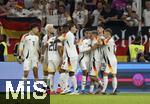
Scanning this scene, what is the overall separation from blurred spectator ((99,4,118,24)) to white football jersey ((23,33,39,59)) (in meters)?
4.13

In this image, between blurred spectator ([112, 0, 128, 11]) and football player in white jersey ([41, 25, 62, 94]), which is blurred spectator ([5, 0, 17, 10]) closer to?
blurred spectator ([112, 0, 128, 11])

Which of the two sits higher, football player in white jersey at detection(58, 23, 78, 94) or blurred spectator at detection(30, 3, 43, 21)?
blurred spectator at detection(30, 3, 43, 21)

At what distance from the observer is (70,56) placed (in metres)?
22.8

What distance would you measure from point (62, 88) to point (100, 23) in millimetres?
4251

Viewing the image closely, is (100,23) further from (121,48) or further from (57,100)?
(57,100)

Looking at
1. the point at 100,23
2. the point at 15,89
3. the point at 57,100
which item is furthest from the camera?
the point at 100,23

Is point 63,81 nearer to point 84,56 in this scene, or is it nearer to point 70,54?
point 70,54

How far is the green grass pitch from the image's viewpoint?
64.4 feet

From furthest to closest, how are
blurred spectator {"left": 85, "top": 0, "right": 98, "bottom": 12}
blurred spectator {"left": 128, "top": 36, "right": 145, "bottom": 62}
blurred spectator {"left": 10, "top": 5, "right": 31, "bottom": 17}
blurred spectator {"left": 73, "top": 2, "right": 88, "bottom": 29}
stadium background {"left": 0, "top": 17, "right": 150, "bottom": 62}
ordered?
1. blurred spectator {"left": 85, "top": 0, "right": 98, "bottom": 12}
2. blurred spectator {"left": 73, "top": 2, "right": 88, "bottom": 29}
3. blurred spectator {"left": 10, "top": 5, "right": 31, "bottom": 17}
4. stadium background {"left": 0, "top": 17, "right": 150, "bottom": 62}
5. blurred spectator {"left": 128, "top": 36, "right": 145, "bottom": 62}

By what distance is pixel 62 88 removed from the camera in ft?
74.5

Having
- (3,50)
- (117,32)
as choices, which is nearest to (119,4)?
(117,32)

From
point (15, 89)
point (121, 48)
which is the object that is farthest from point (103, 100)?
point (121, 48)

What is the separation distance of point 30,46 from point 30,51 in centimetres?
16

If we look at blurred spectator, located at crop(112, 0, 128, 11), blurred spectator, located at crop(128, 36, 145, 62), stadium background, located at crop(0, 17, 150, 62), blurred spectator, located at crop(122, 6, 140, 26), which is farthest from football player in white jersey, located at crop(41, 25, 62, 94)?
blurred spectator, located at crop(112, 0, 128, 11)
